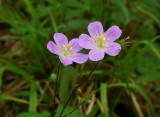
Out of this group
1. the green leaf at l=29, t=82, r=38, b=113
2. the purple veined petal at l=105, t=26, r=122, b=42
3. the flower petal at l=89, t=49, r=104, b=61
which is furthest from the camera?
the green leaf at l=29, t=82, r=38, b=113

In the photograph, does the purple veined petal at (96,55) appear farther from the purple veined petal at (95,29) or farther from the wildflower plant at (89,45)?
the purple veined petal at (95,29)

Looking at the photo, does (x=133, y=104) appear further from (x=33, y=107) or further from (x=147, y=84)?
(x=33, y=107)

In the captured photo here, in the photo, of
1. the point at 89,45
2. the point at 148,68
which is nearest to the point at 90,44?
the point at 89,45

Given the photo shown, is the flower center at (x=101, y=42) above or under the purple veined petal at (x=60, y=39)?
under

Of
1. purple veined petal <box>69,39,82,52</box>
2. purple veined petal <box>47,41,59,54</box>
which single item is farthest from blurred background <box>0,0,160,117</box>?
purple veined petal <box>47,41,59,54</box>

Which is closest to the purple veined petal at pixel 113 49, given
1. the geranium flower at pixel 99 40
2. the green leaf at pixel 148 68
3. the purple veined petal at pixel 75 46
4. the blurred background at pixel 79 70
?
the geranium flower at pixel 99 40

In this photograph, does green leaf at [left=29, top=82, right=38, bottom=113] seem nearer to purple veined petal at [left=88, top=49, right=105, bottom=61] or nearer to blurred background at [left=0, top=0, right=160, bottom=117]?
blurred background at [left=0, top=0, right=160, bottom=117]

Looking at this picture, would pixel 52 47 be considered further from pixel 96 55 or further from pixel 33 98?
pixel 33 98

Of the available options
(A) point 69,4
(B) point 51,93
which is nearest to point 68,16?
(A) point 69,4
